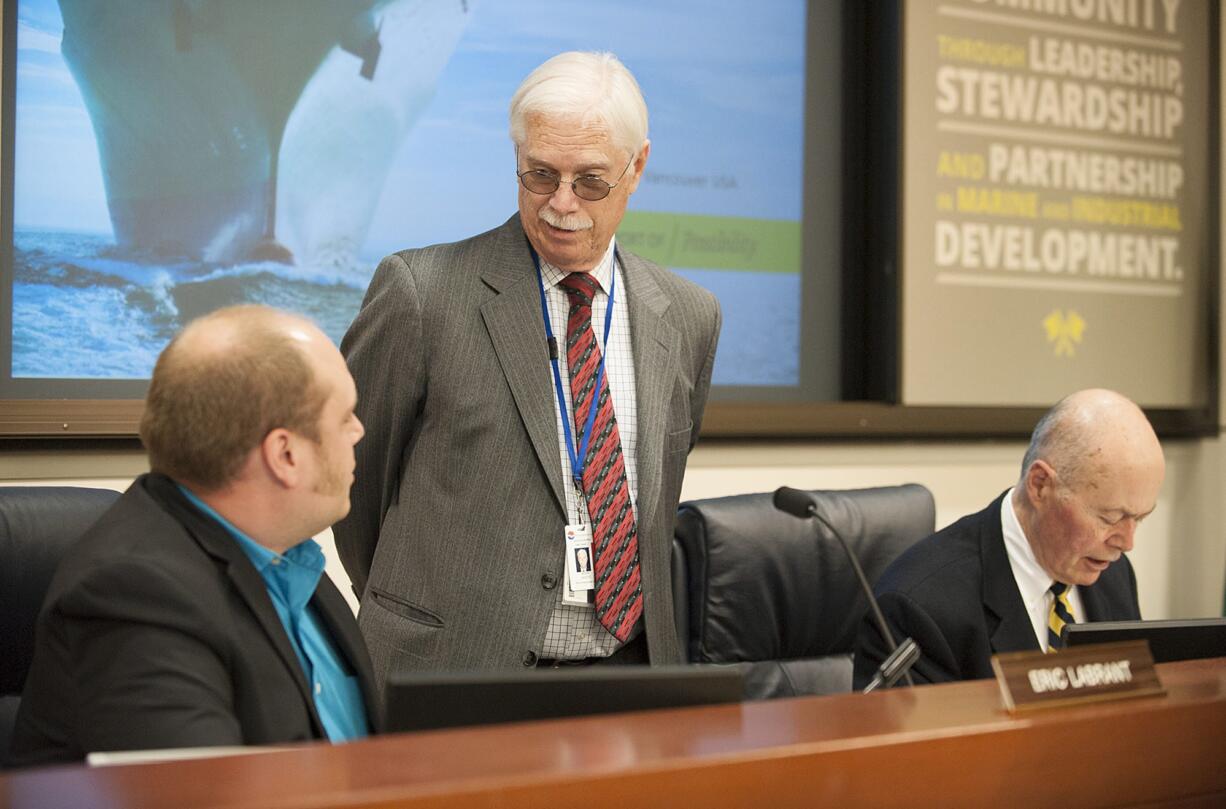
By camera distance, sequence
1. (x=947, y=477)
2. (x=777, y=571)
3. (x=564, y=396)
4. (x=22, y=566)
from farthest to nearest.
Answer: (x=947, y=477) → (x=777, y=571) → (x=564, y=396) → (x=22, y=566)

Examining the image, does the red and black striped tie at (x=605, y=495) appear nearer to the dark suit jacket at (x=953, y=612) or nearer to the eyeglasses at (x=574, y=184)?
the eyeglasses at (x=574, y=184)

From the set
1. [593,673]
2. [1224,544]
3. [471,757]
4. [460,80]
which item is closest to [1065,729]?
[593,673]

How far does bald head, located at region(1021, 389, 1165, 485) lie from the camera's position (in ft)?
7.30

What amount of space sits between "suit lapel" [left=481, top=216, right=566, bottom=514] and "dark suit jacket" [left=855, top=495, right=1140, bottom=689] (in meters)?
0.59

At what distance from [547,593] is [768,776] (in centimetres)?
95

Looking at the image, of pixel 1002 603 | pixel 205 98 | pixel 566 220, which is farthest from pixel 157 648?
pixel 205 98

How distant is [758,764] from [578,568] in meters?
0.96

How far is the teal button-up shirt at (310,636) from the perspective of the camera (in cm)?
154

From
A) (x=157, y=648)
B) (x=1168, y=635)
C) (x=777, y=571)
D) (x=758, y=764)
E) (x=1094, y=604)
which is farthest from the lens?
(x=777, y=571)

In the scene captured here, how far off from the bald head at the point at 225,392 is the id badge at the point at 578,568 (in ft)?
2.02

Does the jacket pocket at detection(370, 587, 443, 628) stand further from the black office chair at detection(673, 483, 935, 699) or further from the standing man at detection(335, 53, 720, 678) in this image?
the black office chair at detection(673, 483, 935, 699)

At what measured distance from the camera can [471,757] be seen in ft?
3.31

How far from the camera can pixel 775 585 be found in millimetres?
2699

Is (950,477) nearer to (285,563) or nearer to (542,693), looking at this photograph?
(285,563)
